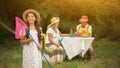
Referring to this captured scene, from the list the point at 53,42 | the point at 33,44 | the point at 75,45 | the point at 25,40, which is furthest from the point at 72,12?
the point at 25,40

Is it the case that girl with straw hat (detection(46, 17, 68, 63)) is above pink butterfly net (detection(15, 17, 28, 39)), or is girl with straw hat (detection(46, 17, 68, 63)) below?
below

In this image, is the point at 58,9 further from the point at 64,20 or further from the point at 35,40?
the point at 35,40

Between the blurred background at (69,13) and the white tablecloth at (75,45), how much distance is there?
15.2 feet

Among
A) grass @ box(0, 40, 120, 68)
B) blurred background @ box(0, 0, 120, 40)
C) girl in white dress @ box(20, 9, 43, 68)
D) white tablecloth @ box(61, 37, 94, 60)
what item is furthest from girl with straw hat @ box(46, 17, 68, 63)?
blurred background @ box(0, 0, 120, 40)

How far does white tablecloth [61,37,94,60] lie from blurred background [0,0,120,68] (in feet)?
15.2

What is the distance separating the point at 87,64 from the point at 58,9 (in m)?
6.38

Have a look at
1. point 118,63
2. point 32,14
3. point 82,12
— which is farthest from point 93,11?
point 32,14

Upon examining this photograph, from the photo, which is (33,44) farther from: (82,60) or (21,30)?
(82,60)

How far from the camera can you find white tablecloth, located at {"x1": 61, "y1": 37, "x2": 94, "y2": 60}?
9492 millimetres

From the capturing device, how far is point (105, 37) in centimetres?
1591

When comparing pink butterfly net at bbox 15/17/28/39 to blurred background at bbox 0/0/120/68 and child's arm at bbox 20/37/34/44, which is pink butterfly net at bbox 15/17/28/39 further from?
blurred background at bbox 0/0/120/68

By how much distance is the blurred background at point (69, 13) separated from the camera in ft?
47.4

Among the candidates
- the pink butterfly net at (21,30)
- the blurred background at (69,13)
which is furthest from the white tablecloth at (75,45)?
the blurred background at (69,13)

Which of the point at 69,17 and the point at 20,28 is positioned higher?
the point at 20,28
